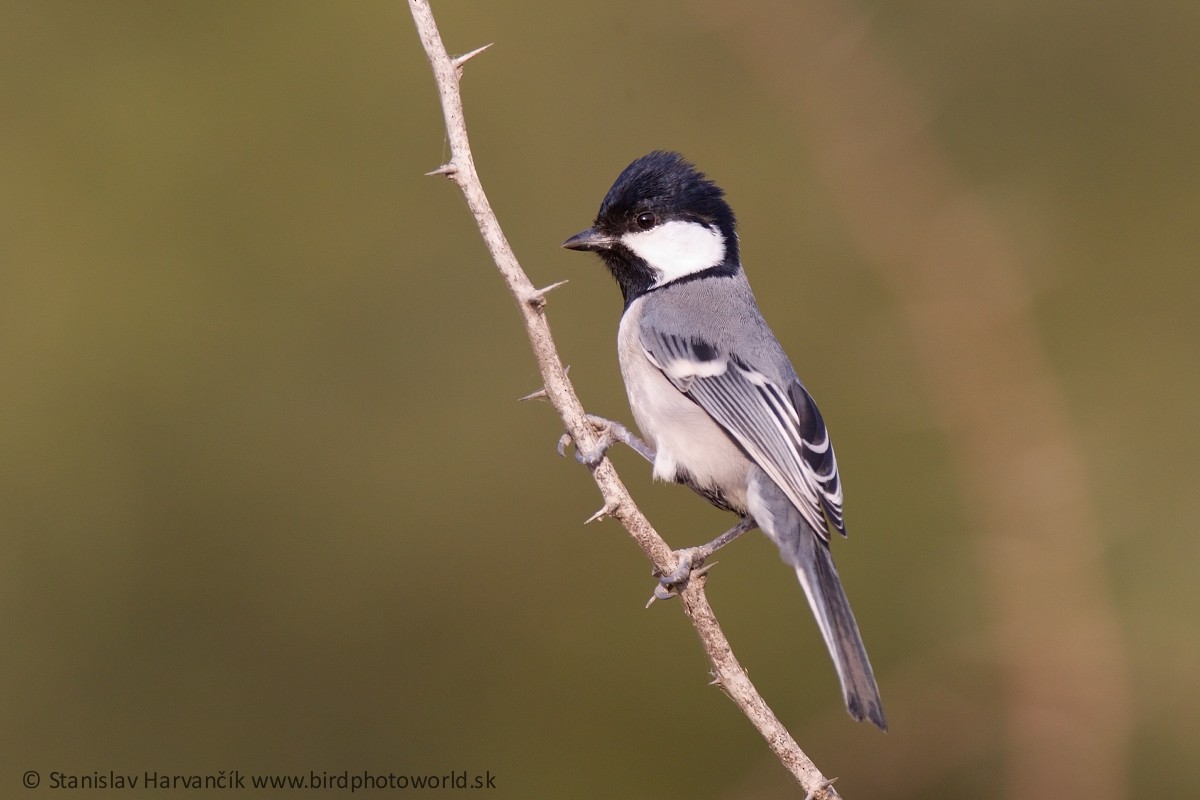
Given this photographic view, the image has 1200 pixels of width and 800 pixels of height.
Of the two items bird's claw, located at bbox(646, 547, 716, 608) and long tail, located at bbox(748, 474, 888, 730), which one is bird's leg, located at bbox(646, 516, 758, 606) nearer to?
bird's claw, located at bbox(646, 547, 716, 608)

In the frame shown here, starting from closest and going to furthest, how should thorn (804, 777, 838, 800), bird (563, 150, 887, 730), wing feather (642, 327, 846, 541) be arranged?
thorn (804, 777, 838, 800), bird (563, 150, 887, 730), wing feather (642, 327, 846, 541)

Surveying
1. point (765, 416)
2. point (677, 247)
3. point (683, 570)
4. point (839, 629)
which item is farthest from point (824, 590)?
point (677, 247)

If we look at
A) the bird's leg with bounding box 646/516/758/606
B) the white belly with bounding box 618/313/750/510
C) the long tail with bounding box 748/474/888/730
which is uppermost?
the white belly with bounding box 618/313/750/510

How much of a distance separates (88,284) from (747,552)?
10.2 ft

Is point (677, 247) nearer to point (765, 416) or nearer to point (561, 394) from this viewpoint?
point (765, 416)

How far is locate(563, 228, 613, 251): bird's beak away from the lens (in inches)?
140

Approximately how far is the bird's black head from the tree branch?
Answer: 112cm

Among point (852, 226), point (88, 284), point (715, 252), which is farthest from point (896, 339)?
point (88, 284)

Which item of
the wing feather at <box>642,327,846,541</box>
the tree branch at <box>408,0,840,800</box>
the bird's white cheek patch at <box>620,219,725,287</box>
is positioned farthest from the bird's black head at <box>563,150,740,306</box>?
the tree branch at <box>408,0,840,800</box>

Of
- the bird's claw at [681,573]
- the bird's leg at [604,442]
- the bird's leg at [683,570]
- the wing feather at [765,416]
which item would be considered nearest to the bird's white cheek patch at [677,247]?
the wing feather at [765,416]

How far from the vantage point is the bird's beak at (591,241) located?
355 centimetres

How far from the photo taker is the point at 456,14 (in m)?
5.24

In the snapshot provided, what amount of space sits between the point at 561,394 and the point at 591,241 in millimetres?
1152

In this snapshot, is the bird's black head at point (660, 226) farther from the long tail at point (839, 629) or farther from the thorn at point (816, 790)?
the thorn at point (816, 790)
